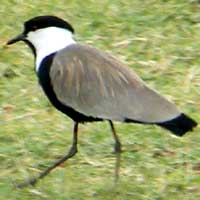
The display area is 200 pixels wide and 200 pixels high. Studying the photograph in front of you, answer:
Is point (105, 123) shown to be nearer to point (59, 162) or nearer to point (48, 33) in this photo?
point (59, 162)

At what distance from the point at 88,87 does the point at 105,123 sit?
1.00 metres

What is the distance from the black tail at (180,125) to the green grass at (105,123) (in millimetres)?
533

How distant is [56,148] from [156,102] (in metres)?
1.04

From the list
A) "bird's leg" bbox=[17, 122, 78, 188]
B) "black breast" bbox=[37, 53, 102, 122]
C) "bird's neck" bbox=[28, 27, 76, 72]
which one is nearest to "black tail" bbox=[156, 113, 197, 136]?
"black breast" bbox=[37, 53, 102, 122]

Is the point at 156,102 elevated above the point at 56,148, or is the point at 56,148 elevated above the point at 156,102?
the point at 156,102

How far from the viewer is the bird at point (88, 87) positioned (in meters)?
5.81

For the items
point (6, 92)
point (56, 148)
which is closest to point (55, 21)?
point (56, 148)

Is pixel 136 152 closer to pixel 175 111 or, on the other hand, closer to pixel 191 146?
pixel 191 146

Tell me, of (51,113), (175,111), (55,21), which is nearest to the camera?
(175,111)

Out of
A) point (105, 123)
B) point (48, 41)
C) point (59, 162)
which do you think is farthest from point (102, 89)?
point (105, 123)

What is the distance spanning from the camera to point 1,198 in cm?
607

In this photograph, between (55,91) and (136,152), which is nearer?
(55,91)

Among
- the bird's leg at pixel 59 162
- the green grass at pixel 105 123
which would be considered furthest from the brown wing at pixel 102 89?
the green grass at pixel 105 123

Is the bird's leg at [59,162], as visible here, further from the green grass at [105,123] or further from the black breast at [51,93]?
the black breast at [51,93]
